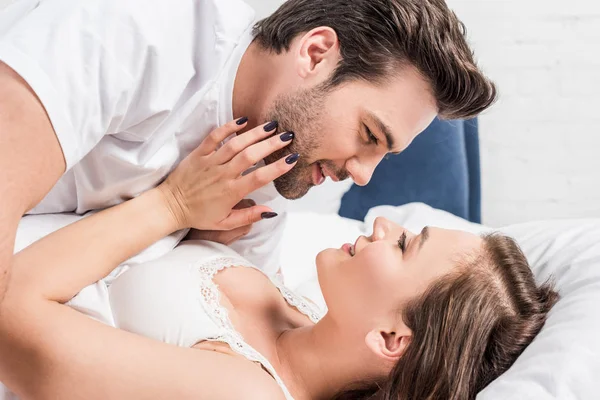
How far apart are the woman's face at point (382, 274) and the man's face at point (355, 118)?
0.19m

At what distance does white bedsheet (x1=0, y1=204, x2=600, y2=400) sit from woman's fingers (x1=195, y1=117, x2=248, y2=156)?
0.68ft

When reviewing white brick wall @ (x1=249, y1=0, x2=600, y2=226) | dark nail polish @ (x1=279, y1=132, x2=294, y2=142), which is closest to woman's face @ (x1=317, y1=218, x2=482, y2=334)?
dark nail polish @ (x1=279, y1=132, x2=294, y2=142)

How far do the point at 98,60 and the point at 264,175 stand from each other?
0.39 m

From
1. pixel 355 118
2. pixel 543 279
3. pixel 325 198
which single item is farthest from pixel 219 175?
pixel 325 198

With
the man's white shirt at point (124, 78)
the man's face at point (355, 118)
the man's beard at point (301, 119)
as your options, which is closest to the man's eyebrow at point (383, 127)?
the man's face at point (355, 118)

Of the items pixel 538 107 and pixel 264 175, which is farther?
pixel 538 107

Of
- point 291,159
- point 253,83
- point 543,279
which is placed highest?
point 253,83

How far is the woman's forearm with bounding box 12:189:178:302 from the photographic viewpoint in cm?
129

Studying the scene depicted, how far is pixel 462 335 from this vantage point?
54.1 inches

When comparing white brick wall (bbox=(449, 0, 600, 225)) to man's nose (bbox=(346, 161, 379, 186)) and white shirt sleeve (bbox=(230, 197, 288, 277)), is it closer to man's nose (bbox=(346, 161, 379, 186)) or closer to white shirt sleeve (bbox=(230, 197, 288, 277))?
white shirt sleeve (bbox=(230, 197, 288, 277))

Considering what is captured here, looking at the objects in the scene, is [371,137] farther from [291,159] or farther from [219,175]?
[219,175]

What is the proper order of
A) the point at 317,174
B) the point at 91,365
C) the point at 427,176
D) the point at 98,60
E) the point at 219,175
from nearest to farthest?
the point at 91,365 → the point at 98,60 → the point at 219,175 → the point at 317,174 → the point at 427,176

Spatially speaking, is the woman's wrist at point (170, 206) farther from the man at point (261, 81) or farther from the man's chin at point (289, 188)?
the man's chin at point (289, 188)

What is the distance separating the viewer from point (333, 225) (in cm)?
235
